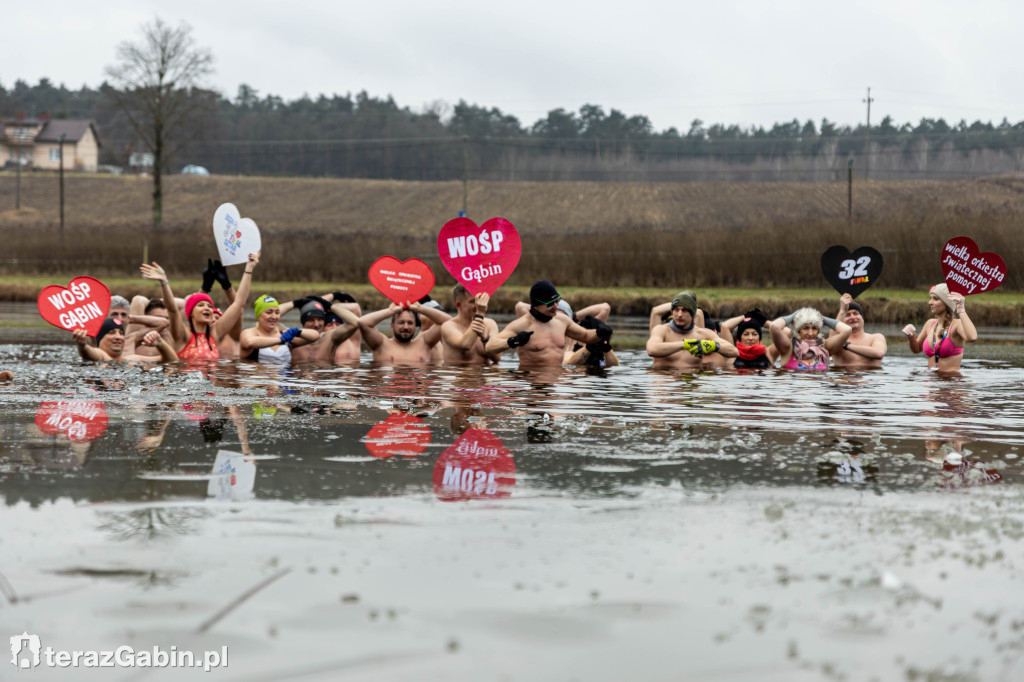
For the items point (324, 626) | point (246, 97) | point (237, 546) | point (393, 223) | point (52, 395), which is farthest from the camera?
point (246, 97)

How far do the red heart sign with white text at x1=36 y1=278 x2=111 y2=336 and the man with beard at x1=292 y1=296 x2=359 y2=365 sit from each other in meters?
2.23

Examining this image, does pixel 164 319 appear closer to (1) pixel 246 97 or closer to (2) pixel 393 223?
(2) pixel 393 223

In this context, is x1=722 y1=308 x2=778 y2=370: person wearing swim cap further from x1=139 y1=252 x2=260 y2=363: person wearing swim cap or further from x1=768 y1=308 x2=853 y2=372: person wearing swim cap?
x1=139 y1=252 x2=260 y2=363: person wearing swim cap

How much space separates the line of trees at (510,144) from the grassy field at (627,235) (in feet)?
12.4

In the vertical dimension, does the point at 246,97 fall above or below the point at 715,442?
above

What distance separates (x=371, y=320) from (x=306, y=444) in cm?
542

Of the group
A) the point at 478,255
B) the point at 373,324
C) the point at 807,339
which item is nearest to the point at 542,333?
the point at 478,255

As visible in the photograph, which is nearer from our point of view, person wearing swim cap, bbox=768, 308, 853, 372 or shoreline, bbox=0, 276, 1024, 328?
person wearing swim cap, bbox=768, 308, 853, 372

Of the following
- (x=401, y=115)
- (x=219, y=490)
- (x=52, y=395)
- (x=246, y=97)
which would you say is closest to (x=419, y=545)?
(x=219, y=490)

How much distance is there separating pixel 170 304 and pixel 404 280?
265 cm

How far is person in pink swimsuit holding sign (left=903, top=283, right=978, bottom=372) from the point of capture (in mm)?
11867

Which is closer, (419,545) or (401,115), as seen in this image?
(419,545)

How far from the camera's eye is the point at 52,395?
9852 millimetres

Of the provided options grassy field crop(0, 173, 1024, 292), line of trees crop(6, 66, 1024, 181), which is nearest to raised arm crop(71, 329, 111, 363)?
grassy field crop(0, 173, 1024, 292)
